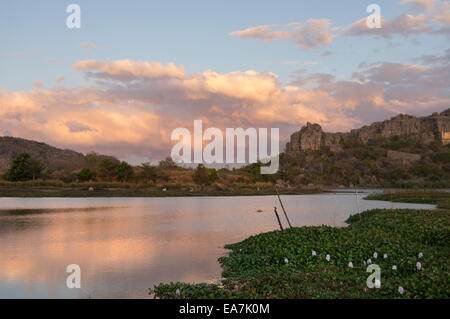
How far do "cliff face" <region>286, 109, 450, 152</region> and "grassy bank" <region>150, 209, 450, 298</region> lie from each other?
6600 inches

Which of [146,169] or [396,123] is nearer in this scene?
[146,169]

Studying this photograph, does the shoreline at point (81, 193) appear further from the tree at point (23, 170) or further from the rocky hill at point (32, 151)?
the rocky hill at point (32, 151)

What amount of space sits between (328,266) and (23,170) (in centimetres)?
6871

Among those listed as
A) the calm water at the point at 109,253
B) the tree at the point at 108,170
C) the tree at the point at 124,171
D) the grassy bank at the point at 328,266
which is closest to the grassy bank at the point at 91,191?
the tree at the point at 124,171

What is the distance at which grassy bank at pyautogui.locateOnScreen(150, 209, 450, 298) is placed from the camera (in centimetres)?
777

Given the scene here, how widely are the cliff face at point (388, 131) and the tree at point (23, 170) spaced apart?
126592mm

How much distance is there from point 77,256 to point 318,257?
785 cm

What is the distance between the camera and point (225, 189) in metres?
71.5

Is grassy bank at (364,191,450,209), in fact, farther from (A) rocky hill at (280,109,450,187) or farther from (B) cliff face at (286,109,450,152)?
(B) cliff face at (286,109,450,152)

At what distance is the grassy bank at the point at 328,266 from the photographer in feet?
25.5

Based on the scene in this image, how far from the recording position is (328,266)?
10008mm

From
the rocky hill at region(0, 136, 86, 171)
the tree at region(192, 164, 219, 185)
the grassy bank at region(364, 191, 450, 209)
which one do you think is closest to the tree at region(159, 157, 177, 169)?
the tree at region(192, 164, 219, 185)

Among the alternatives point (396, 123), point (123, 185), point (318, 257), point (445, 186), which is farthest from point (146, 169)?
point (396, 123)
